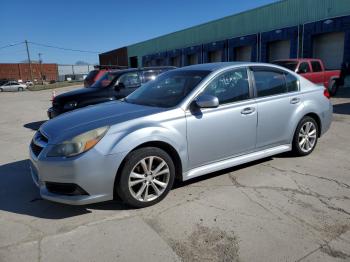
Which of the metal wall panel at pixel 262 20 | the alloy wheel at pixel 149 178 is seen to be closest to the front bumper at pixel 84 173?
the alloy wheel at pixel 149 178

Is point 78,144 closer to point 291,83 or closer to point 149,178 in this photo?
point 149,178

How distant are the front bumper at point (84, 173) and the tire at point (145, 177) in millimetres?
122

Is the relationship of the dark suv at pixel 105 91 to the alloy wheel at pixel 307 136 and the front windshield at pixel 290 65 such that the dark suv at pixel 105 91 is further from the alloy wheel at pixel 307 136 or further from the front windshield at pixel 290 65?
the front windshield at pixel 290 65

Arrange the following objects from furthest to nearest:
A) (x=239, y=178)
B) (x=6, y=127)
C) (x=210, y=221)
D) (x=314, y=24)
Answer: (x=314, y=24) → (x=6, y=127) → (x=239, y=178) → (x=210, y=221)

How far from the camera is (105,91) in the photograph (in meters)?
9.19

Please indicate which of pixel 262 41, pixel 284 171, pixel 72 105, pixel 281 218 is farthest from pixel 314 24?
pixel 281 218

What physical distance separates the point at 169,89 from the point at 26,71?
7954cm

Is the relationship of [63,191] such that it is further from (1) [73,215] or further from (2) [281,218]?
(2) [281,218]

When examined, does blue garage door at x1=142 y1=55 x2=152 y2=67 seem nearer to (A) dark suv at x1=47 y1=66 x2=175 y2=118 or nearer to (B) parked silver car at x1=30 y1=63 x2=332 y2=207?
(A) dark suv at x1=47 y1=66 x2=175 y2=118

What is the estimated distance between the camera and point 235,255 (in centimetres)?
289

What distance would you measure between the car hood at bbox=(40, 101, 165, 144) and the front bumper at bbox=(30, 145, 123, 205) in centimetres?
29

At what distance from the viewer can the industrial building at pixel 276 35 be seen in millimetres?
20281

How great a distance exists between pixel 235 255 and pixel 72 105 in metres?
7.05

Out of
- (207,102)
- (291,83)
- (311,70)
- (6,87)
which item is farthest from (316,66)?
(6,87)
